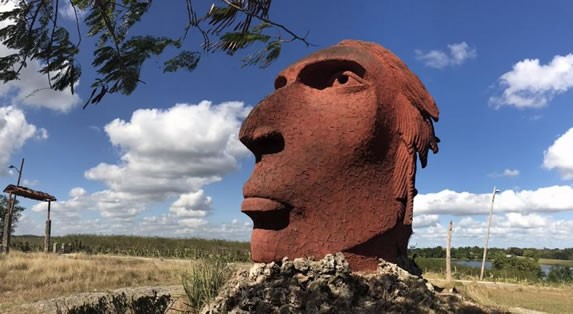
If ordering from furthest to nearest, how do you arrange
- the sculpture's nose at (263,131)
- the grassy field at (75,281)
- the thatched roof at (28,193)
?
the thatched roof at (28,193), the grassy field at (75,281), the sculpture's nose at (263,131)

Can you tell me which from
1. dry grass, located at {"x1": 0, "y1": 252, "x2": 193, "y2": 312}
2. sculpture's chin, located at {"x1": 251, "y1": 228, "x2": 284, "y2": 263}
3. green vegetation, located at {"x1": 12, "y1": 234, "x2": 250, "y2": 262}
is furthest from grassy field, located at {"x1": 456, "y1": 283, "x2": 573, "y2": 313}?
green vegetation, located at {"x1": 12, "y1": 234, "x2": 250, "y2": 262}

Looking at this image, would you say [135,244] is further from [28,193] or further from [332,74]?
[332,74]

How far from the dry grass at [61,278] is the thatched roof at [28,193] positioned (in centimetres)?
443

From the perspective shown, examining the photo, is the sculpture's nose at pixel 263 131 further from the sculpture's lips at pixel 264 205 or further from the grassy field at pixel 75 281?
the grassy field at pixel 75 281

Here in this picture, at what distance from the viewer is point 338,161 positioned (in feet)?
16.8

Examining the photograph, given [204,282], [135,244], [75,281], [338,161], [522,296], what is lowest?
[522,296]

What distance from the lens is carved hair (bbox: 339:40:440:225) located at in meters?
5.36

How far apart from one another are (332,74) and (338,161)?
3.50 feet

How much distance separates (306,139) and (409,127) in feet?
3.78

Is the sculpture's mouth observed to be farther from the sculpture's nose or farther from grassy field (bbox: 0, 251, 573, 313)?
grassy field (bbox: 0, 251, 573, 313)

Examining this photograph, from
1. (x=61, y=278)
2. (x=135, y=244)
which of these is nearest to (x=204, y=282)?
(x=61, y=278)

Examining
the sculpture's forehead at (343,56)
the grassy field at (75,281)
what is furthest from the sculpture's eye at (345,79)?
the grassy field at (75,281)

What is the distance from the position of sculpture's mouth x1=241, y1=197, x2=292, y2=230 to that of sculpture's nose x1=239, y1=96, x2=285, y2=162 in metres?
0.54

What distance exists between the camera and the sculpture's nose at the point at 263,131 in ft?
17.3
